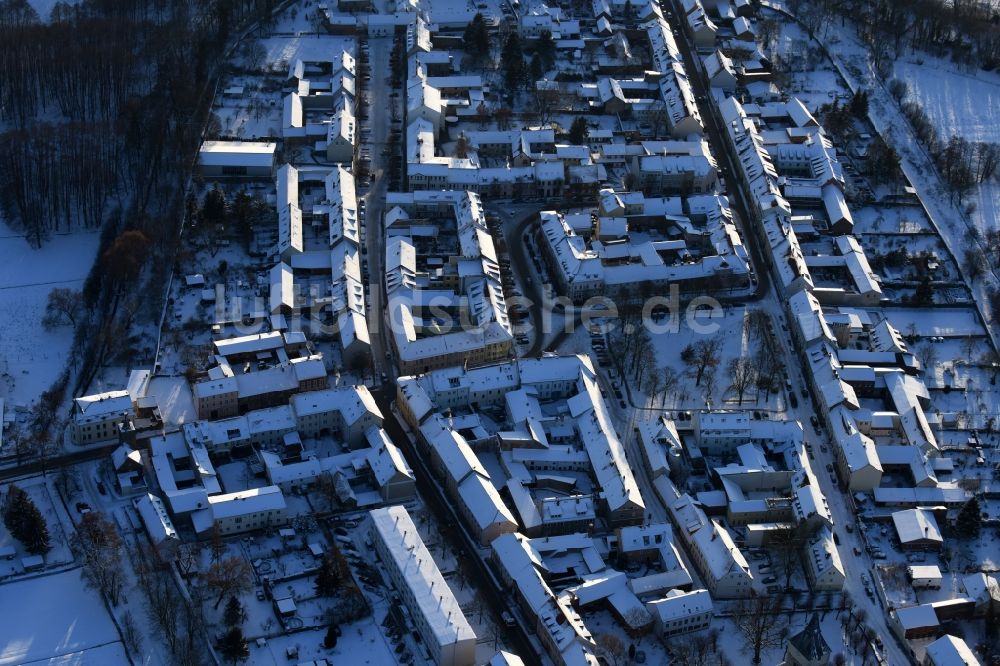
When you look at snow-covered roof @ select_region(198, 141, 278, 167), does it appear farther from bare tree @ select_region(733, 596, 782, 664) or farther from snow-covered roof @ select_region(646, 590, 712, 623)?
bare tree @ select_region(733, 596, 782, 664)

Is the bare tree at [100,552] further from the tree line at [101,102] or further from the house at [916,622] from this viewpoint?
the house at [916,622]

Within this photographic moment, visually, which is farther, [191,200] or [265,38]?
[265,38]

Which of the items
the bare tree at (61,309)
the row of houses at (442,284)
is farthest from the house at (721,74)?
the bare tree at (61,309)

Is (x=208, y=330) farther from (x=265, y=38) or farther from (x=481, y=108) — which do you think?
(x=265, y=38)

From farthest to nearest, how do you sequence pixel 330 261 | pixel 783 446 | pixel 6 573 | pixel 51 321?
pixel 330 261
pixel 51 321
pixel 783 446
pixel 6 573

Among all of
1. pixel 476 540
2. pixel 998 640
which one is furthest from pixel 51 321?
pixel 998 640

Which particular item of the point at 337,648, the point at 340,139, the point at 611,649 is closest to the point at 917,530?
the point at 611,649
